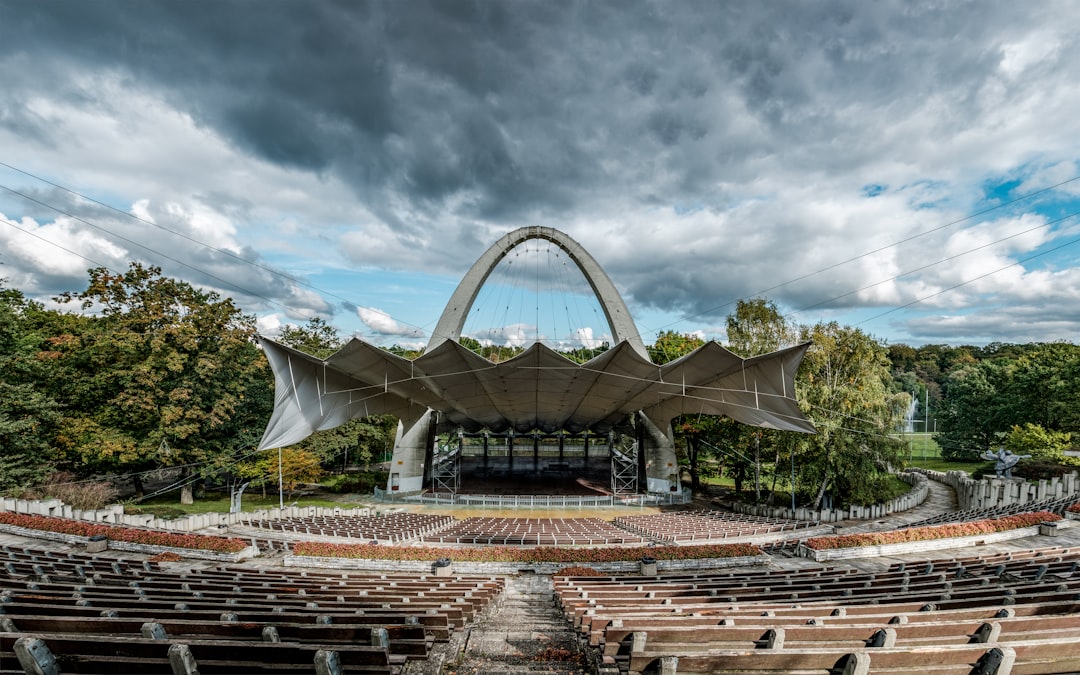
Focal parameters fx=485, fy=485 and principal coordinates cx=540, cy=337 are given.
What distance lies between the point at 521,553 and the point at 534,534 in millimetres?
4434

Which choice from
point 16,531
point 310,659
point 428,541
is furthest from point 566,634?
point 16,531

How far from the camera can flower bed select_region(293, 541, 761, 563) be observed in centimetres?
→ 1329

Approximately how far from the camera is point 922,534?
14633 millimetres

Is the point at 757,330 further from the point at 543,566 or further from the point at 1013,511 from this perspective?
the point at 543,566

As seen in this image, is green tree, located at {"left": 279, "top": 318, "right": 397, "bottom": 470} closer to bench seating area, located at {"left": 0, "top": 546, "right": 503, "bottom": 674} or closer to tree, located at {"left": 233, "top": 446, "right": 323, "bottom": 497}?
tree, located at {"left": 233, "top": 446, "right": 323, "bottom": 497}

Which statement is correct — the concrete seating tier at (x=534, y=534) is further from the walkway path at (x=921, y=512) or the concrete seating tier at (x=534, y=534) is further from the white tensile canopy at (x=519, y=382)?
the walkway path at (x=921, y=512)

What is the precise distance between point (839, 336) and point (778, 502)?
38.2 feet

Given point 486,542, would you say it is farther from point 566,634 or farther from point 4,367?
point 4,367

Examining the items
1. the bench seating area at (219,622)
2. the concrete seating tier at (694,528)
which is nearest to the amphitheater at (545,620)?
the bench seating area at (219,622)

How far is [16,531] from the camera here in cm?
1628

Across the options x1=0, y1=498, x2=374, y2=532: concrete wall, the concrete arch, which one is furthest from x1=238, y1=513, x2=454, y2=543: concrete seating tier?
the concrete arch

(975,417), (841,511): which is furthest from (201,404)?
(975,417)

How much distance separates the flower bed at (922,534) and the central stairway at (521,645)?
9.63m

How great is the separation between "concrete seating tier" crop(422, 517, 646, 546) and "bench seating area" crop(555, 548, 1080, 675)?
8.37 meters
